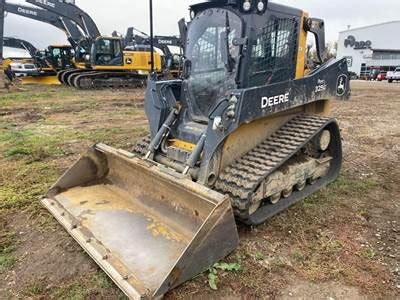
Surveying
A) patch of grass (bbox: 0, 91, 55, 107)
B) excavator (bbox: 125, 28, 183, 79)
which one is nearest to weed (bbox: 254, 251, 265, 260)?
patch of grass (bbox: 0, 91, 55, 107)

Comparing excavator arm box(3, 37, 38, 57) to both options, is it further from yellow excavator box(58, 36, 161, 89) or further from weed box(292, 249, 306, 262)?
weed box(292, 249, 306, 262)

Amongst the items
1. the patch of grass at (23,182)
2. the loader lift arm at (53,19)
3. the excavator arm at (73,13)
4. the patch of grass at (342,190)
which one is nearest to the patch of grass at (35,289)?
the patch of grass at (23,182)

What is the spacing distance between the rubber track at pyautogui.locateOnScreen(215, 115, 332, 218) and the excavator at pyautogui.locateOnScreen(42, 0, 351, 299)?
1cm

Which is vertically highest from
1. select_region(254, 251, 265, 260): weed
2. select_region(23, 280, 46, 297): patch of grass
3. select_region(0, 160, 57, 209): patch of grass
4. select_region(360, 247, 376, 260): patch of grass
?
select_region(0, 160, 57, 209): patch of grass

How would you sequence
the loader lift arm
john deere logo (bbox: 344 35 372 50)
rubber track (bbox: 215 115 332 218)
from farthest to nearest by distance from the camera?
john deere logo (bbox: 344 35 372 50), the loader lift arm, rubber track (bbox: 215 115 332 218)

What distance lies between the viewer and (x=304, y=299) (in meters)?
2.67

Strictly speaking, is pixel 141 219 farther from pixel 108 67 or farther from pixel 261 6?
→ pixel 108 67

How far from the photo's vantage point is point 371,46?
5500 centimetres

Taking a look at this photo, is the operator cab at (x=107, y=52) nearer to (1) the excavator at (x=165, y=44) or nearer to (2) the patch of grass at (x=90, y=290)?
(1) the excavator at (x=165, y=44)

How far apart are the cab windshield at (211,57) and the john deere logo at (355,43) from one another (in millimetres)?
56723

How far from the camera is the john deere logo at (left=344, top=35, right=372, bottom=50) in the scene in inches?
2142

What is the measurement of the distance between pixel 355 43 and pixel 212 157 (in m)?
58.5

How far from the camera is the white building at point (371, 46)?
52.0 m

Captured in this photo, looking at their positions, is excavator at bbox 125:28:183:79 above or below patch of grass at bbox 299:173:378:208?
above
